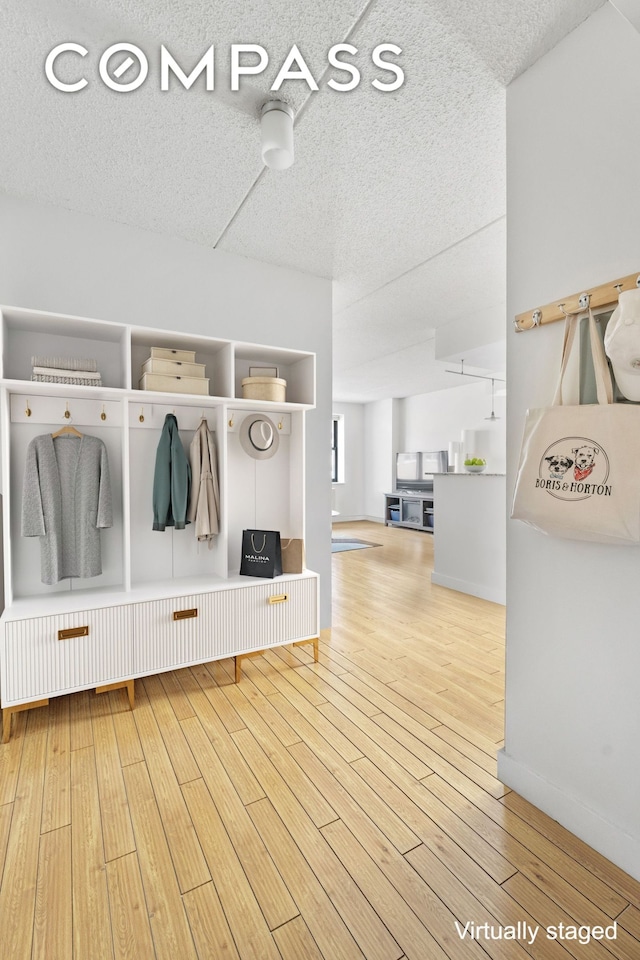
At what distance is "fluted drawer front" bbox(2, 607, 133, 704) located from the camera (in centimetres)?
209

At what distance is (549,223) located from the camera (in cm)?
160

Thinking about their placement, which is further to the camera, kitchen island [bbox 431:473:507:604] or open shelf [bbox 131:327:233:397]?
kitchen island [bbox 431:473:507:604]

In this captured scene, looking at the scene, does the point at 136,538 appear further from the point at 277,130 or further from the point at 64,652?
the point at 277,130

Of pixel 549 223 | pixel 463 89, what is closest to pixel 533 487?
pixel 549 223

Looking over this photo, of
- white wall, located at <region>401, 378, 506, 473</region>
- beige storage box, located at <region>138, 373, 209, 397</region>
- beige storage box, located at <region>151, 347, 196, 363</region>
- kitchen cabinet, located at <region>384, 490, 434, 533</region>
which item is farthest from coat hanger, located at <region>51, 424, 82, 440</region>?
kitchen cabinet, located at <region>384, 490, 434, 533</region>

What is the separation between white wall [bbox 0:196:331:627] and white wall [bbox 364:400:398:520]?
619 centimetres

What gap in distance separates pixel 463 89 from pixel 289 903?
274 centimetres

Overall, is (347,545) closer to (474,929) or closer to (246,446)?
(246,446)

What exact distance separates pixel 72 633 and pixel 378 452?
26.9 ft

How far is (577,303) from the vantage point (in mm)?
1471

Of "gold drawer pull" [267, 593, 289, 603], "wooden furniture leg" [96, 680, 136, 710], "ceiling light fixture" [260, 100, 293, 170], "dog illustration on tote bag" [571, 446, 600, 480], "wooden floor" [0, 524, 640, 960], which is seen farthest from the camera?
Result: "gold drawer pull" [267, 593, 289, 603]

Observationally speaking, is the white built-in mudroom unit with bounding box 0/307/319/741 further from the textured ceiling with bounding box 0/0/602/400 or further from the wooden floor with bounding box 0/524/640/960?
the textured ceiling with bounding box 0/0/602/400

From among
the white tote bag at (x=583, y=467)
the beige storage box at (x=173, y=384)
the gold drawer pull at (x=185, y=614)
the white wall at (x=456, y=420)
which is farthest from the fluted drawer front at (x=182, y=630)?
the white wall at (x=456, y=420)

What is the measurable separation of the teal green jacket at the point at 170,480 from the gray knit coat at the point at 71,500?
0.26 m
